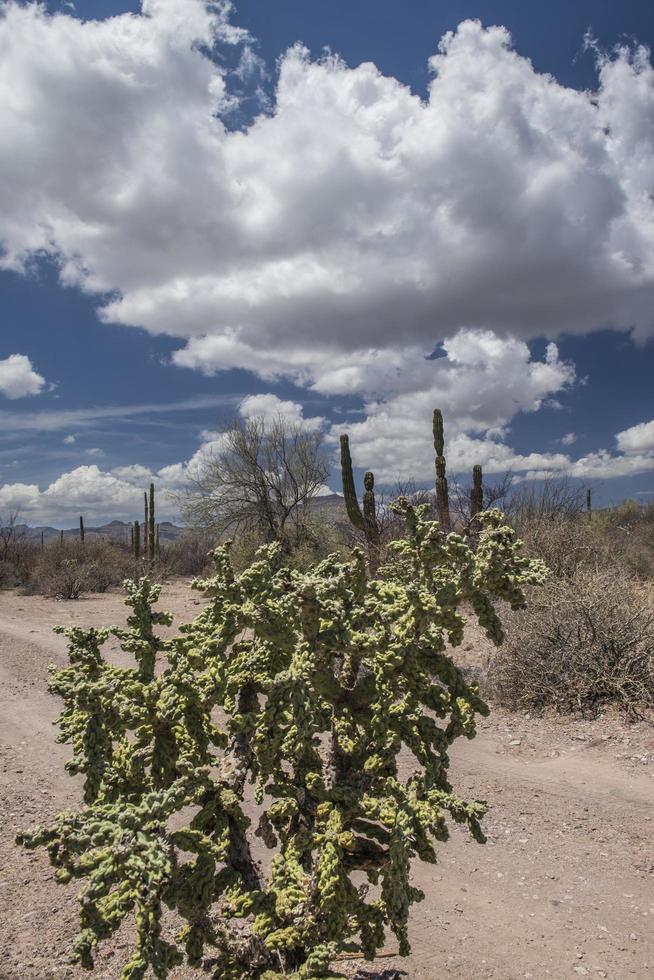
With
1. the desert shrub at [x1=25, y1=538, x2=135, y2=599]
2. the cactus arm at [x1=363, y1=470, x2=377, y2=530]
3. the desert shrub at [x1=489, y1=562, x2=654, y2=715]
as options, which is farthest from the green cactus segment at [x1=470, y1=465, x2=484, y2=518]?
the desert shrub at [x1=25, y1=538, x2=135, y2=599]

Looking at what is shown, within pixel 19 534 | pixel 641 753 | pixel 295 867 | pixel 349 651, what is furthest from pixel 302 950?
pixel 19 534

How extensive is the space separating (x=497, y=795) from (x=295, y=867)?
4489mm

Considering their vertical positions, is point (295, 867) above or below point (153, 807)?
below

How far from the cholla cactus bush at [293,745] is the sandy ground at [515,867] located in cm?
165

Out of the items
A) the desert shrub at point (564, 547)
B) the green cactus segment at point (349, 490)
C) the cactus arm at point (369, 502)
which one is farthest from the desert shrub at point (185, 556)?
the desert shrub at point (564, 547)

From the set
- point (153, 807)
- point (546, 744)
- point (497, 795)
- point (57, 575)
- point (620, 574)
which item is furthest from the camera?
point (57, 575)

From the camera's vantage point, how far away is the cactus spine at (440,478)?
16734 mm

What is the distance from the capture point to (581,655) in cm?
779

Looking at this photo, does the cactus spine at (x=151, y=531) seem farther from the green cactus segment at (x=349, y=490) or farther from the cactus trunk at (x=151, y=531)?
the green cactus segment at (x=349, y=490)

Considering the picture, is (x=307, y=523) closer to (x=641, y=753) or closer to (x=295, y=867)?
(x=641, y=753)

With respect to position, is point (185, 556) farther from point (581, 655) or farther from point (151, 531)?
point (581, 655)

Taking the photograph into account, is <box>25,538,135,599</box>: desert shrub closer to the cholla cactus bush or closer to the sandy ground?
the sandy ground

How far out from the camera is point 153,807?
157cm

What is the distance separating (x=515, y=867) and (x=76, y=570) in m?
23.0
